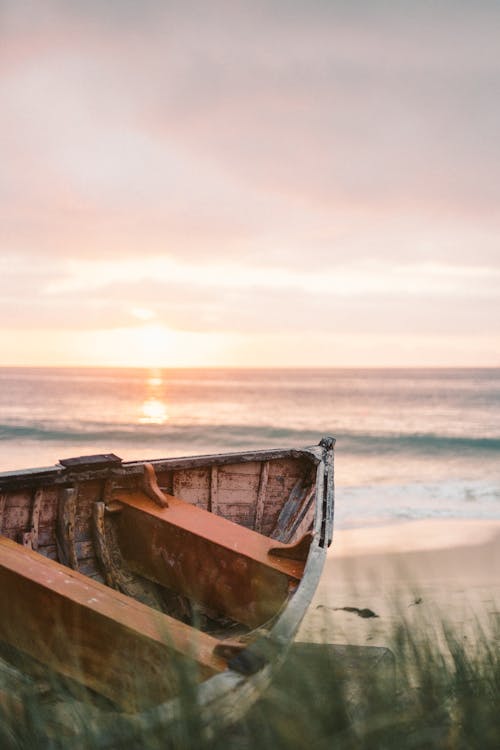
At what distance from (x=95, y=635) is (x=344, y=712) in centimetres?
144

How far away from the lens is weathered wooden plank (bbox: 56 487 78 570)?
482 cm

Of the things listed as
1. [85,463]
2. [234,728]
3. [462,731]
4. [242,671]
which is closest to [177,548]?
[85,463]

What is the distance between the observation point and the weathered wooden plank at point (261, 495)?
631cm

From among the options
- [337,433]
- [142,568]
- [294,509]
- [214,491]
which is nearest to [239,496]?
[214,491]

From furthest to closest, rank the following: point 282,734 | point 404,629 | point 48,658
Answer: point 48,658
point 404,629
point 282,734

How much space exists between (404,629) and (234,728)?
2.23ft

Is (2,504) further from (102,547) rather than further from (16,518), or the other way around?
(102,547)

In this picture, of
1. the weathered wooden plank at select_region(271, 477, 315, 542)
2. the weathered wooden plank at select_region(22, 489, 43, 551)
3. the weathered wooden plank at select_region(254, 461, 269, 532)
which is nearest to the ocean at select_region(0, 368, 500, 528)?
the weathered wooden plank at select_region(271, 477, 315, 542)

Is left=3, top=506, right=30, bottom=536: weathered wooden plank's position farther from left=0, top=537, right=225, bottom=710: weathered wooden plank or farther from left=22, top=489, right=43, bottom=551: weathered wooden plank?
left=0, top=537, right=225, bottom=710: weathered wooden plank

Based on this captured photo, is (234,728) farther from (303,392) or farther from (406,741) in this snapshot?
(303,392)

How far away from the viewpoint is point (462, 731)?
2172mm

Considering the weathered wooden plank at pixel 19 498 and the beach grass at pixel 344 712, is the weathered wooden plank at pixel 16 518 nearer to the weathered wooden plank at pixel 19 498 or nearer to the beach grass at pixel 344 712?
the weathered wooden plank at pixel 19 498

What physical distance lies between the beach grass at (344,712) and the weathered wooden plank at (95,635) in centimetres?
51

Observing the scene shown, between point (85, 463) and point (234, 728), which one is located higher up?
point (85, 463)
